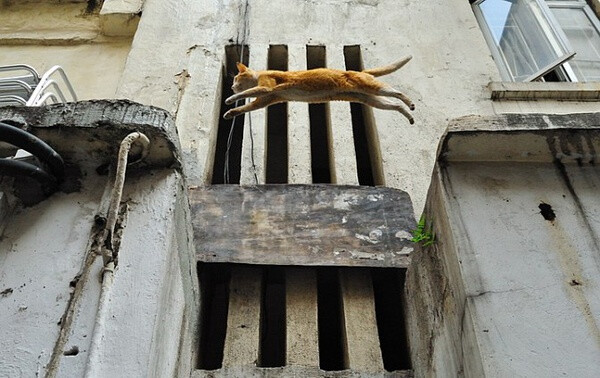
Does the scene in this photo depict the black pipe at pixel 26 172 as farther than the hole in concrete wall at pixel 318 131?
No

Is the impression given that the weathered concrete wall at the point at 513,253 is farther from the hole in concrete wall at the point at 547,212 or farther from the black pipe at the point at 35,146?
the black pipe at the point at 35,146

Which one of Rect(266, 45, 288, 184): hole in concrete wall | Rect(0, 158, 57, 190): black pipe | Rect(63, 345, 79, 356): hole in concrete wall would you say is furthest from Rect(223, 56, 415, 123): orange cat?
Rect(266, 45, 288, 184): hole in concrete wall

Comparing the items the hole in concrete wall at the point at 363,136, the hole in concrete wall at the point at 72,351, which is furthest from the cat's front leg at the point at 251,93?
the hole in concrete wall at the point at 72,351

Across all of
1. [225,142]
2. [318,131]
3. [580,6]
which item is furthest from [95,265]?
[580,6]

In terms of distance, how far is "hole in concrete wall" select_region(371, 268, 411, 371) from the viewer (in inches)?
153

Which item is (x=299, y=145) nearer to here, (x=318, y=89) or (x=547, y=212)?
(x=318, y=89)

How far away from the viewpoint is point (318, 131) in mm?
6684

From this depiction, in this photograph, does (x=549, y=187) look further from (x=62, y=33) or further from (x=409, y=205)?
(x=62, y=33)

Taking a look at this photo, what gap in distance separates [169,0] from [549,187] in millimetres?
5702

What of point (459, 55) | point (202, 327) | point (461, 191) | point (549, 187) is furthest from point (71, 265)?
point (459, 55)

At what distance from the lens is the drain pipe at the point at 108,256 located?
7.18 feet

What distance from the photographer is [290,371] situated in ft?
10.9

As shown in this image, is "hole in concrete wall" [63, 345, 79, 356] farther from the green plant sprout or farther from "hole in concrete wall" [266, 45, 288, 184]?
"hole in concrete wall" [266, 45, 288, 184]

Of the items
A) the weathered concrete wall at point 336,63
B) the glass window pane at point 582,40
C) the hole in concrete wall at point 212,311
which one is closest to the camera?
the hole in concrete wall at point 212,311
